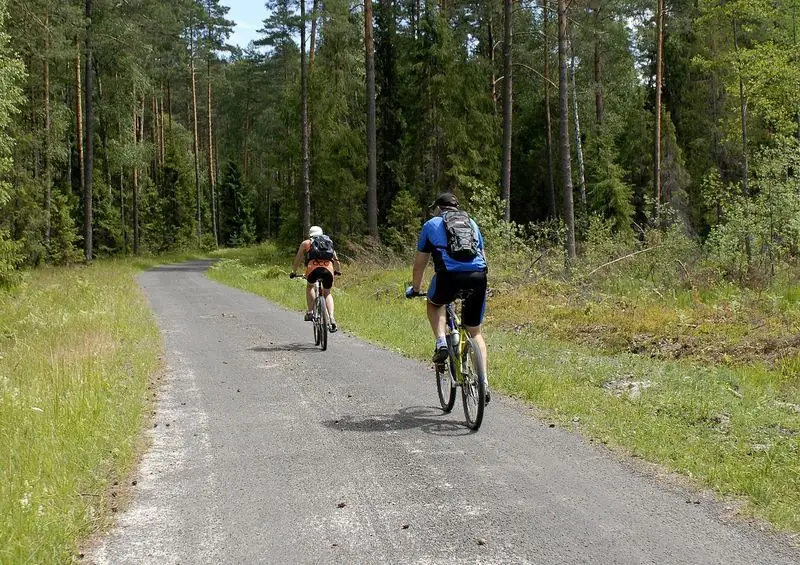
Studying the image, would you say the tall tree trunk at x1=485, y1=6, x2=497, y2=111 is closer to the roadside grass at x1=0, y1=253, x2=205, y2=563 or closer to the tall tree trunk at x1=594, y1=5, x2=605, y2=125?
the tall tree trunk at x1=594, y1=5, x2=605, y2=125

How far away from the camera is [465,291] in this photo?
5820 millimetres

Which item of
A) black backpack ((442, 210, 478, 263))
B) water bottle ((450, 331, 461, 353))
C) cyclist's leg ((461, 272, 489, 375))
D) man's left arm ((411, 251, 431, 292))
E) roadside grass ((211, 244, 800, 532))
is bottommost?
roadside grass ((211, 244, 800, 532))

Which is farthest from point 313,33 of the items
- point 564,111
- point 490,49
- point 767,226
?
point 767,226

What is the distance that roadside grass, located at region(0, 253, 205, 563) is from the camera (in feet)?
12.5

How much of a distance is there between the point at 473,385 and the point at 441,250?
1242mm

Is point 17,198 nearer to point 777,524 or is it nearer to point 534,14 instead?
point 534,14

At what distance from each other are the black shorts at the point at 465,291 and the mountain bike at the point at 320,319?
14.7ft

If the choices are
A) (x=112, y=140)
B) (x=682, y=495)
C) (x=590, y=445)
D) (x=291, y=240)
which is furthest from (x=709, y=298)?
(x=112, y=140)

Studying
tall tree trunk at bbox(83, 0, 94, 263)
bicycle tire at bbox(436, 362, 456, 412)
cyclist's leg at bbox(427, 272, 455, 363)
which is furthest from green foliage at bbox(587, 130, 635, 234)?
cyclist's leg at bbox(427, 272, 455, 363)

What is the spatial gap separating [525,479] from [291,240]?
97.8 ft

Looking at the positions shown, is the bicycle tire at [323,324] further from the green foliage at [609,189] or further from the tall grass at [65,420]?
the green foliage at [609,189]

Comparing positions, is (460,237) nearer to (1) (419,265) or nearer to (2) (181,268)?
(1) (419,265)

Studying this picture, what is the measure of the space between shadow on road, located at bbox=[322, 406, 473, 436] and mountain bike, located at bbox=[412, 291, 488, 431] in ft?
0.43

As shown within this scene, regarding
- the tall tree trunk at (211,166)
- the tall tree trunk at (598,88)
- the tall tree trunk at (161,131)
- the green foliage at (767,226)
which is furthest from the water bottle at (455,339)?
the tall tree trunk at (161,131)
